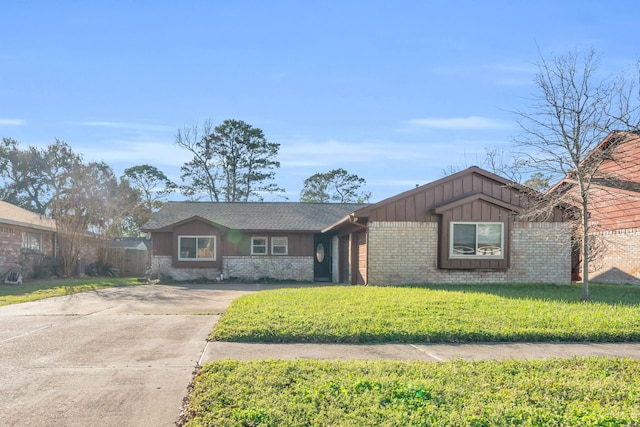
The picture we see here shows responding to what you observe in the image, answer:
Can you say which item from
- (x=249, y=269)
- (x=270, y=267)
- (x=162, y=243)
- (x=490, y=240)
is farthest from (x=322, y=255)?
(x=490, y=240)

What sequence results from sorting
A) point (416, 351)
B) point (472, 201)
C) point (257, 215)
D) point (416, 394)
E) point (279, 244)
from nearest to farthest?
1. point (416, 394)
2. point (416, 351)
3. point (472, 201)
4. point (279, 244)
5. point (257, 215)

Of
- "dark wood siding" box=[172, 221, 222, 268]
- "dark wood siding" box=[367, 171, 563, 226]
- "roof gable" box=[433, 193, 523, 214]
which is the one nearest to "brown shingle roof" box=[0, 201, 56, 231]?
"dark wood siding" box=[172, 221, 222, 268]

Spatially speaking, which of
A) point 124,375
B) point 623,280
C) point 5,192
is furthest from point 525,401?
point 5,192

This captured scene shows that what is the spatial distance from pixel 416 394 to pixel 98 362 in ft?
13.5

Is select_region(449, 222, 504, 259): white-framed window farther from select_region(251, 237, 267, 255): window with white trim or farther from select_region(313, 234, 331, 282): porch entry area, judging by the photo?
select_region(251, 237, 267, 255): window with white trim

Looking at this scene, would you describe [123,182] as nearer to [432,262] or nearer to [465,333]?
[432,262]

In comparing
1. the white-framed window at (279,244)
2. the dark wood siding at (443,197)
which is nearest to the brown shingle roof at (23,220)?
the white-framed window at (279,244)

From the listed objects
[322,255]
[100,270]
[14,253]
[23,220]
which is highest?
[23,220]

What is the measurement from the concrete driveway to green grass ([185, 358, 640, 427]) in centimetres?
48

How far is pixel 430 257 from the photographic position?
17766 millimetres

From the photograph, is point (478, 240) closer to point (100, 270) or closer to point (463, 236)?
point (463, 236)

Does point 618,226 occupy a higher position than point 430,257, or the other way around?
point 618,226

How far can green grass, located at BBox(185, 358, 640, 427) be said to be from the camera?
15.7 ft

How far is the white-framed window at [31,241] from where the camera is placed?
1009 inches
